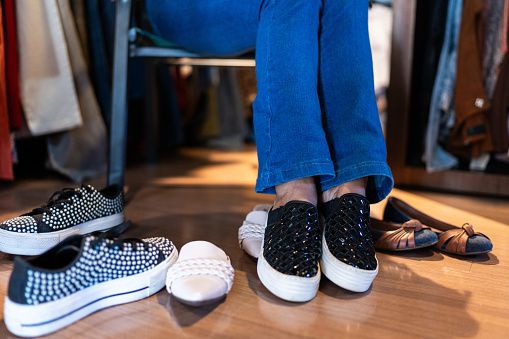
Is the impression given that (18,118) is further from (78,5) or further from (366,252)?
(366,252)

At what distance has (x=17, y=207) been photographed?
0.93 metres

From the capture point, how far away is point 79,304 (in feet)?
1.59

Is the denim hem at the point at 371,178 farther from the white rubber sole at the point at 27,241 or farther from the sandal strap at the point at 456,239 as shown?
the white rubber sole at the point at 27,241

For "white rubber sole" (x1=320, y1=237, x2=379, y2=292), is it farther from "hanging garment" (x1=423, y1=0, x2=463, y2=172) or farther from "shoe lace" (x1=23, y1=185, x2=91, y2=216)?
"hanging garment" (x1=423, y1=0, x2=463, y2=172)

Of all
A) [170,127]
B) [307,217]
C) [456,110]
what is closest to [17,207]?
[307,217]

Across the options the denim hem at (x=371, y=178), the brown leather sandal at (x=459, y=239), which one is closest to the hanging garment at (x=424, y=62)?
the brown leather sandal at (x=459, y=239)

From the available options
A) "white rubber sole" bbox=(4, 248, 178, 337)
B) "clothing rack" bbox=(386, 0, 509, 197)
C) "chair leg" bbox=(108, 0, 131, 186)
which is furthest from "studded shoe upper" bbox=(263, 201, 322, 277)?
"clothing rack" bbox=(386, 0, 509, 197)

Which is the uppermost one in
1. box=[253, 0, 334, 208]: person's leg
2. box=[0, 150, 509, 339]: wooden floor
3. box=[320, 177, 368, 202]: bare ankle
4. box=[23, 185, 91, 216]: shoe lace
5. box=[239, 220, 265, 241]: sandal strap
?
box=[253, 0, 334, 208]: person's leg

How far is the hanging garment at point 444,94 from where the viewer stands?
3.72 ft

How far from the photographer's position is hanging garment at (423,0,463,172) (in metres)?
1.13

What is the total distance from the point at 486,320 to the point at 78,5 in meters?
1.23

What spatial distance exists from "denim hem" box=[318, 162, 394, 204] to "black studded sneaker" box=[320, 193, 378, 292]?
3 cm

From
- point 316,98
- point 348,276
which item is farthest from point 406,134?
point 348,276

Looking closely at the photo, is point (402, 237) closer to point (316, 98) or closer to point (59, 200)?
point (316, 98)
